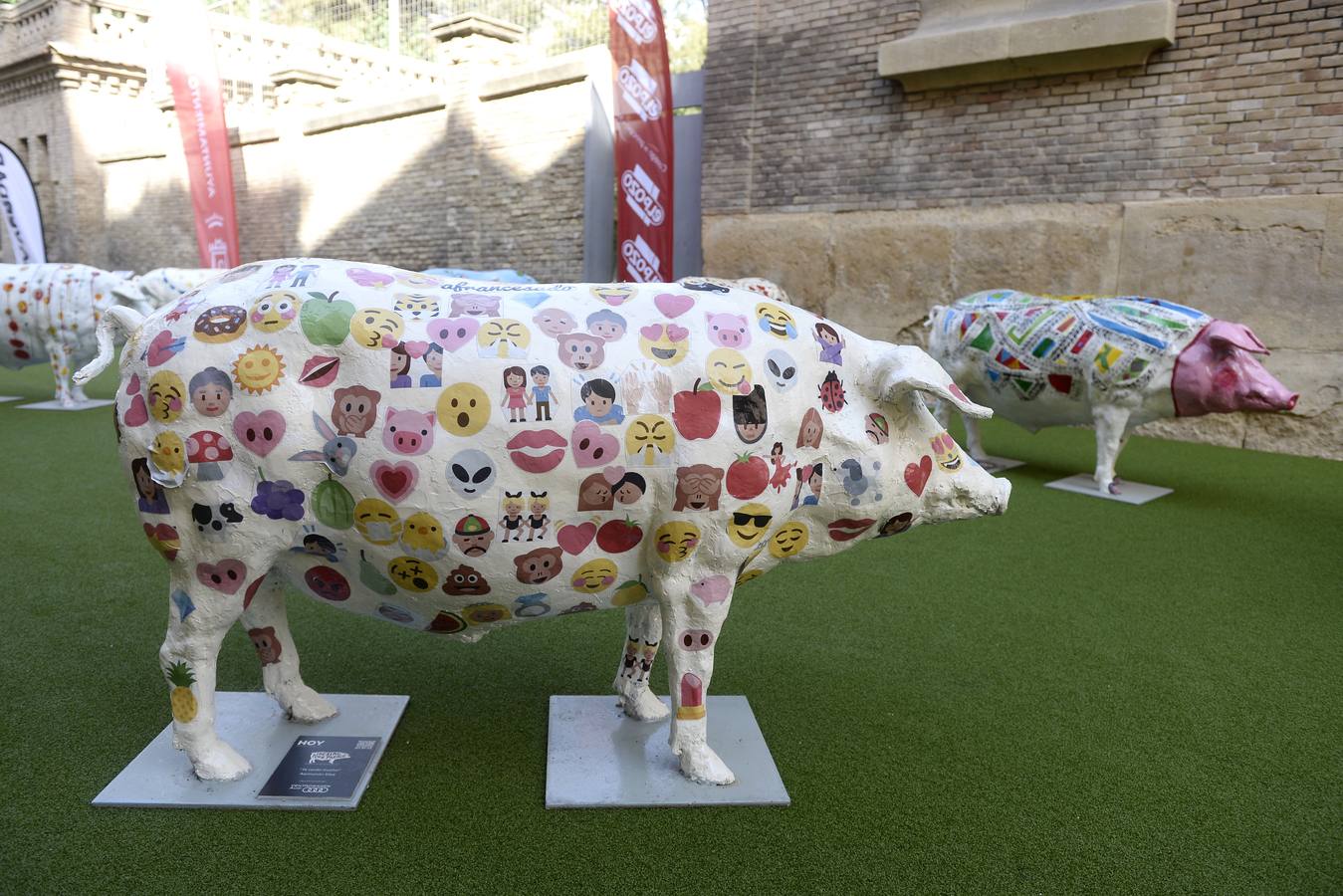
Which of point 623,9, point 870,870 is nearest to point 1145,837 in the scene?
point 870,870

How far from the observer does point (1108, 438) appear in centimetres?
562

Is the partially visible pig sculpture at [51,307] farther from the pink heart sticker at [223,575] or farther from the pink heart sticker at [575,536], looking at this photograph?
the pink heart sticker at [575,536]

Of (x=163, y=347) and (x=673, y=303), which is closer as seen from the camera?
(x=163, y=347)

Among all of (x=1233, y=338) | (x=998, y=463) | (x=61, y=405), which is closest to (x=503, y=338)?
(x=1233, y=338)

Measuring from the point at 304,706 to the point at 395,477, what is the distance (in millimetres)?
1023

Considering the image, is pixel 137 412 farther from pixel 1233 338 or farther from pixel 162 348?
pixel 1233 338

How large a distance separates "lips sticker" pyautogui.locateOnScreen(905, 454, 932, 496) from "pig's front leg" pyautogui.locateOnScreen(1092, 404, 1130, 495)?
12.1 ft

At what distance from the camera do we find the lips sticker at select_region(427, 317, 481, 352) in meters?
2.12

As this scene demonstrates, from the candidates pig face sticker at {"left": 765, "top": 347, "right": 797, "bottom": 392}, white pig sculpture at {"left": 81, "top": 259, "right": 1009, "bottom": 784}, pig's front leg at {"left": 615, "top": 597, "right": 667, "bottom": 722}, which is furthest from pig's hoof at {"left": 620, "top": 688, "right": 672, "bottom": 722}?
pig face sticker at {"left": 765, "top": 347, "right": 797, "bottom": 392}

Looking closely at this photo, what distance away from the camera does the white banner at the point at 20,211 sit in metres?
12.8

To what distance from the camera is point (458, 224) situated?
498 inches

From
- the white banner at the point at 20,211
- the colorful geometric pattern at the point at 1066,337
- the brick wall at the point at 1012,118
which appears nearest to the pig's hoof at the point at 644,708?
the colorful geometric pattern at the point at 1066,337

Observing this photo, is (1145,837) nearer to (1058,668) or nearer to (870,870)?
(870,870)

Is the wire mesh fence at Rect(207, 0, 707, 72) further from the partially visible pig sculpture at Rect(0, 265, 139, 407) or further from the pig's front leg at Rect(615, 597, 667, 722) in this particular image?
the pig's front leg at Rect(615, 597, 667, 722)
